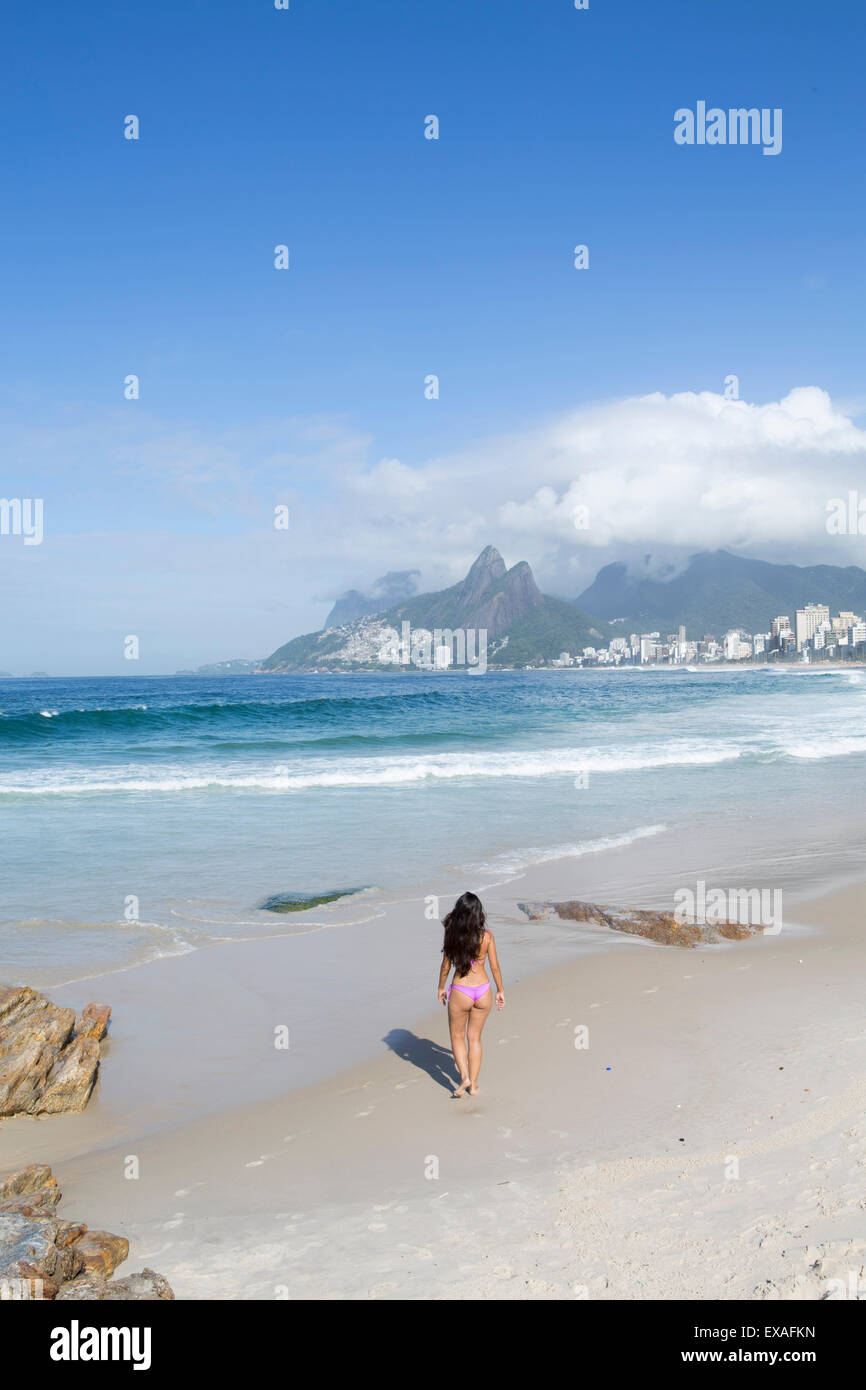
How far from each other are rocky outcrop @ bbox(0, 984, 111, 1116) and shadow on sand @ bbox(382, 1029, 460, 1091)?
2375 mm

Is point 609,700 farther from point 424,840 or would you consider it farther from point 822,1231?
point 822,1231

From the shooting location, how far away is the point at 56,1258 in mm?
3723

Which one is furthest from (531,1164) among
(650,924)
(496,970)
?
(650,924)

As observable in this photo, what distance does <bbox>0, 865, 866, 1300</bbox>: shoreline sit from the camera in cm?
391

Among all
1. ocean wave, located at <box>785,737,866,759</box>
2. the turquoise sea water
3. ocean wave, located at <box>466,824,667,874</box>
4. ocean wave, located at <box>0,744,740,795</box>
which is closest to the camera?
the turquoise sea water

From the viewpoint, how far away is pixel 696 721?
42.5 meters

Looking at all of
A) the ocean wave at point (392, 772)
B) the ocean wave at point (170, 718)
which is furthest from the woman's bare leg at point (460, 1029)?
the ocean wave at point (170, 718)

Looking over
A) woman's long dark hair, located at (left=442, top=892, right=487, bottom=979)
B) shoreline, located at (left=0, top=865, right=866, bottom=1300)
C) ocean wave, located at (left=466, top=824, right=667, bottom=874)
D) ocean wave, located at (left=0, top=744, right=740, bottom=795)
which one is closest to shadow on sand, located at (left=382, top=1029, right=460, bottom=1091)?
shoreline, located at (left=0, top=865, right=866, bottom=1300)

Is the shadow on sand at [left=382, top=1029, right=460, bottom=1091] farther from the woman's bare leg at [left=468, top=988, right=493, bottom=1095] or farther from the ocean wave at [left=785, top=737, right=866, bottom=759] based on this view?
the ocean wave at [left=785, top=737, right=866, bottom=759]

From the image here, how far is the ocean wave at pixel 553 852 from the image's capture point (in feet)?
43.4

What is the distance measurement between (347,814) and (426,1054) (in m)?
11.7

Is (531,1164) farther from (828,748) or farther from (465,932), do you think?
(828,748)

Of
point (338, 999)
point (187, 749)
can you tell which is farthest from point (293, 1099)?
point (187, 749)

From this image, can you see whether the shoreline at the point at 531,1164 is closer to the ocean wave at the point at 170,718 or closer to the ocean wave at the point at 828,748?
the ocean wave at the point at 828,748
